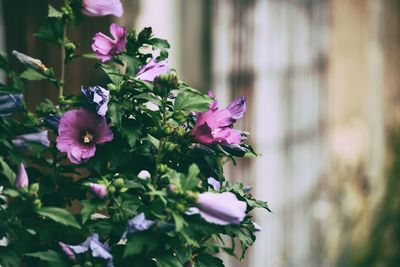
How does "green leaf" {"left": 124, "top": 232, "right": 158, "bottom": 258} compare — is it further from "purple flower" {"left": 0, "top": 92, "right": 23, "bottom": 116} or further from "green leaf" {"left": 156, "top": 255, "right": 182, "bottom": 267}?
"purple flower" {"left": 0, "top": 92, "right": 23, "bottom": 116}

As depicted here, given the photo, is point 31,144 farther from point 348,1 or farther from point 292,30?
point 348,1

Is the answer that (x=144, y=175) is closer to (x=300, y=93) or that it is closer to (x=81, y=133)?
(x=81, y=133)

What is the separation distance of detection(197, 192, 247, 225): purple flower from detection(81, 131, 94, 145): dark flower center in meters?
0.22

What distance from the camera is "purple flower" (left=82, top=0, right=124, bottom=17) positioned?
55.1 inches

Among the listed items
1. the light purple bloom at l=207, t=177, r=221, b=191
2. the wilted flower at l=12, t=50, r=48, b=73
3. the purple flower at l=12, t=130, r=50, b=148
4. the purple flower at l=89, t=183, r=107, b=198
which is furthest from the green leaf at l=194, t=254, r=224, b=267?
the wilted flower at l=12, t=50, r=48, b=73

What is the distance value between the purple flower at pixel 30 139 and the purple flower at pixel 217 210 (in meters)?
0.31

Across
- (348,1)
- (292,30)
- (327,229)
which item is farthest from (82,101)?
(348,1)

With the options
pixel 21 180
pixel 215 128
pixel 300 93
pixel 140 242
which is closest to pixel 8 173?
pixel 21 180

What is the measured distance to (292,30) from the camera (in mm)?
4215

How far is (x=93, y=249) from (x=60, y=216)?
Result: 7cm

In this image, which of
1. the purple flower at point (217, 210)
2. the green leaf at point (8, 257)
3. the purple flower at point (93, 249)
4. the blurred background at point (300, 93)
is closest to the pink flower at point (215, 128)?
the purple flower at point (217, 210)

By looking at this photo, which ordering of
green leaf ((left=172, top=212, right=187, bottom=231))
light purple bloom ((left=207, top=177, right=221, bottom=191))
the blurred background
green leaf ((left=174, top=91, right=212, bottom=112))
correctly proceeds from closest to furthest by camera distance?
green leaf ((left=172, top=212, right=187, bottom=231)), green leaf ((left=174, top=91, right=212, bottom=112)), light purple bloom ((left=207, top=177, right=221, bottom=191)), the blurred background

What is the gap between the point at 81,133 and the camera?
4.18 feet

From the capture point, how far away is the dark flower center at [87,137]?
127 centimetres
